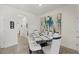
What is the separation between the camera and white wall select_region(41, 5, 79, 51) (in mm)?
1929

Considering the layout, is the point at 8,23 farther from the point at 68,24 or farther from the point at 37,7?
the point at 68,24

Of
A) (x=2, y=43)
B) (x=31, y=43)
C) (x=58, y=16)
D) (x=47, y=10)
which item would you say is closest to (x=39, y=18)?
(x=47, y=10)

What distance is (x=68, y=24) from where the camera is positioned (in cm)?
197

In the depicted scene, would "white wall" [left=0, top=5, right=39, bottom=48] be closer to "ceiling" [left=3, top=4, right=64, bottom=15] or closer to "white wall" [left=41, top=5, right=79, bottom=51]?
"ceiling" [left=3, top=4, right=64, bottom=15]

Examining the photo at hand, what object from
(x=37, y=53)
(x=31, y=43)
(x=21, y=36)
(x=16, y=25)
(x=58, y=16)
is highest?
(x=58, y=16)

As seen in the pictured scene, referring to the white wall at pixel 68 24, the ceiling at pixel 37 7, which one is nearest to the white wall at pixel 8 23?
the ceiling at pixel 37 7

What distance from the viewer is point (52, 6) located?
1.93 meters

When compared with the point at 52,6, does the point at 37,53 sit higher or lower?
lower

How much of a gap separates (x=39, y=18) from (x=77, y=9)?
→ 0.64m

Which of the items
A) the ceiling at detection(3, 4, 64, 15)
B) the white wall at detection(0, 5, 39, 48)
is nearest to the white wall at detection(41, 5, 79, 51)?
the ceiling at detection(3, 4, 64, 15)

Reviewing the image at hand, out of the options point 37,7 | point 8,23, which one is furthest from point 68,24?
point 8,23

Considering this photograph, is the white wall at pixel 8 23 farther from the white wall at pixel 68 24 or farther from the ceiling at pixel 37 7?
the white wall at pixel 68 24

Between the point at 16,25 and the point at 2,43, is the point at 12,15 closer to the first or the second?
the point at 16,25

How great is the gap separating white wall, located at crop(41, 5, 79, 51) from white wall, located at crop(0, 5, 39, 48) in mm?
290
